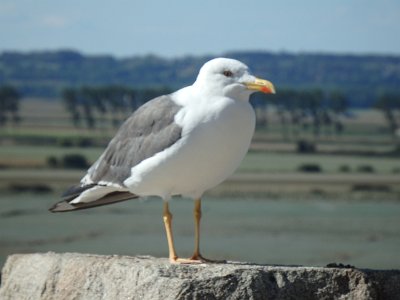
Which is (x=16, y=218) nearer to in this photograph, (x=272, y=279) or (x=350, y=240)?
(x=350, y=240)

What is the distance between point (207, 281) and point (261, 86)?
105 cm

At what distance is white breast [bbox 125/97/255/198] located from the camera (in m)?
5.68

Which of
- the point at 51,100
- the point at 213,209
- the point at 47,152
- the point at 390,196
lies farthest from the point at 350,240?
the point at 51,100

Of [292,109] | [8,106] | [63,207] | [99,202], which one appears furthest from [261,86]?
[8,106]

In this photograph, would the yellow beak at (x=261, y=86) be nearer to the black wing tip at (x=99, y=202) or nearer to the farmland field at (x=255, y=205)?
the black wing tip at (x=99, y=202)

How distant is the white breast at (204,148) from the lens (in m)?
5.68

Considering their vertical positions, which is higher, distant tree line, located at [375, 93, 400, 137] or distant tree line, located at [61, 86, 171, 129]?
distant tree line, located at [375, 93, 400, 137]

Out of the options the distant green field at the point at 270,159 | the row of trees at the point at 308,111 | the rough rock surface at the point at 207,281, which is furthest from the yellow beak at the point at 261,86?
the row of trees at the point at 308,111

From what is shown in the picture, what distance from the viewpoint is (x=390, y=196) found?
28.0m

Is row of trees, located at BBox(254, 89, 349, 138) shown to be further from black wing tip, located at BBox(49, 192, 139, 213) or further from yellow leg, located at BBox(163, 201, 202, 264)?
yellow leg, located at BBox(163, 201, 202, 264)

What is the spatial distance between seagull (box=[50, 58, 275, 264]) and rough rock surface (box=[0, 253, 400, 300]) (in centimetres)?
28

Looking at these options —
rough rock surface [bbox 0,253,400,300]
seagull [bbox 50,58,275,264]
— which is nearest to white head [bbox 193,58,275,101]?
seagull [bbox 50,58,275,264]

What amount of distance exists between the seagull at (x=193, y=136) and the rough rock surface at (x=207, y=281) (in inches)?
11.1

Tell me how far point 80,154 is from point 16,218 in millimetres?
7546
